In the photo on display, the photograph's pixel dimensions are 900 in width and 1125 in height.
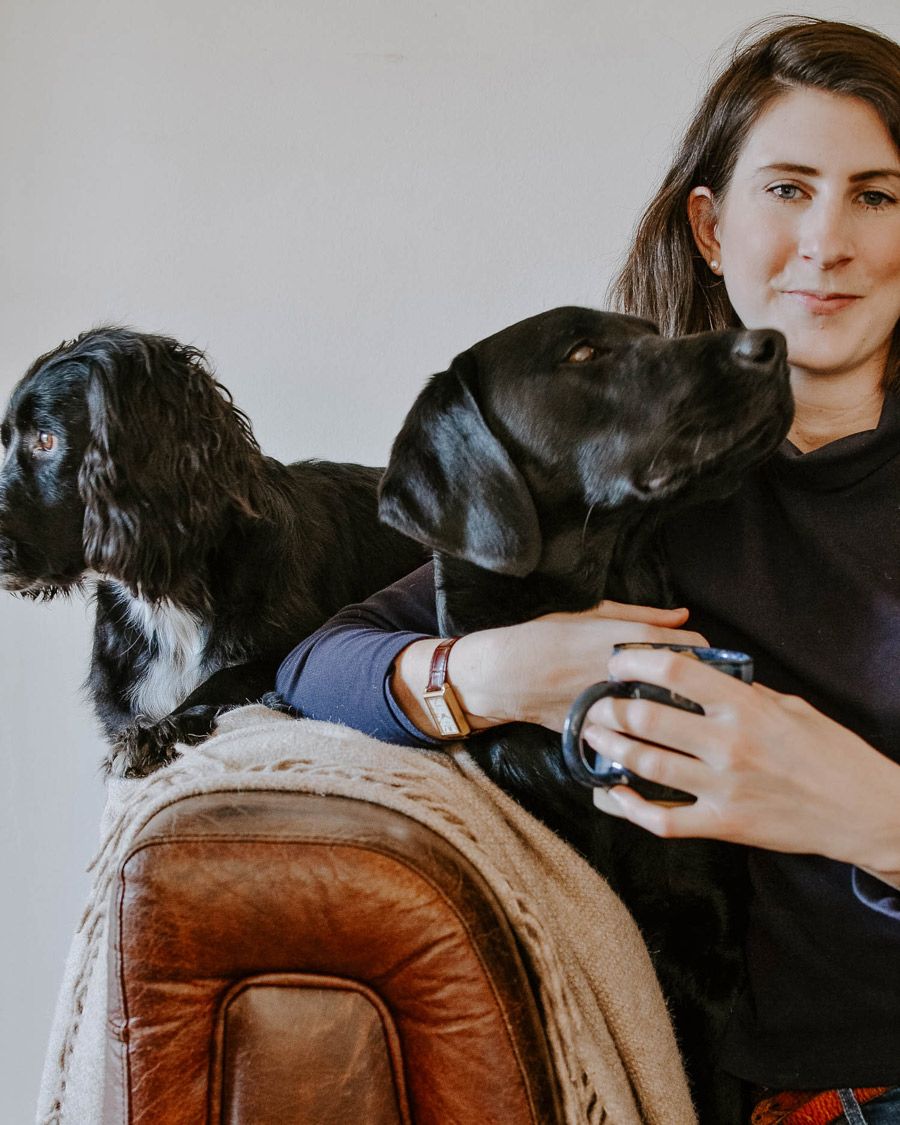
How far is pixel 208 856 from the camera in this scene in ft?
2.46

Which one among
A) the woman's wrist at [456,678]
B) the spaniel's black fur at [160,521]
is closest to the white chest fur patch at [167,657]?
the spaniel's black fur at [160,521]

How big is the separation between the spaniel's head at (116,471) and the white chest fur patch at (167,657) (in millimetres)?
45

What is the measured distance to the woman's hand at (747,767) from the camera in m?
0.77

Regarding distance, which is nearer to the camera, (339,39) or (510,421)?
(510,421)

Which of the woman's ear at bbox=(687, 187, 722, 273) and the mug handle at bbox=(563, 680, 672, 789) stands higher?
the woman's ear at bbox=(687, 187, 722, 273)

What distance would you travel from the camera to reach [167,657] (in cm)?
150

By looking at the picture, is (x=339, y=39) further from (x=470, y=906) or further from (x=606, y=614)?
(x=470, y=906)

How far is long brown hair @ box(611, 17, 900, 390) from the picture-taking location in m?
1.16

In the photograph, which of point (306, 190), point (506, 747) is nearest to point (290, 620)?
point (506, 747)

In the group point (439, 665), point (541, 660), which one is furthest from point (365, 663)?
point (541, 660)

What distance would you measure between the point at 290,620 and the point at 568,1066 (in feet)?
2.60

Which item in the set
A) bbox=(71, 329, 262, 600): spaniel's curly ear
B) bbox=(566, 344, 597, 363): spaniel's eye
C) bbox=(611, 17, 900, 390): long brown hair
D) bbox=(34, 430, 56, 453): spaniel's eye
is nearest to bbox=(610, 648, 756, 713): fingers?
bbox=(566, 344, 597, 363): spaniel's eye

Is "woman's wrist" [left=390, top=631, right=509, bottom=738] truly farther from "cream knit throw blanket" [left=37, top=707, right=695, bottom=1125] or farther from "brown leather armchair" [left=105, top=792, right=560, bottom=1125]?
"brown leather armchair" [left=105, top=792, right=560, bottom=1125]

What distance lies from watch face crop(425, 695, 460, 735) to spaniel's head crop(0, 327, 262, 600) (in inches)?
21.5
